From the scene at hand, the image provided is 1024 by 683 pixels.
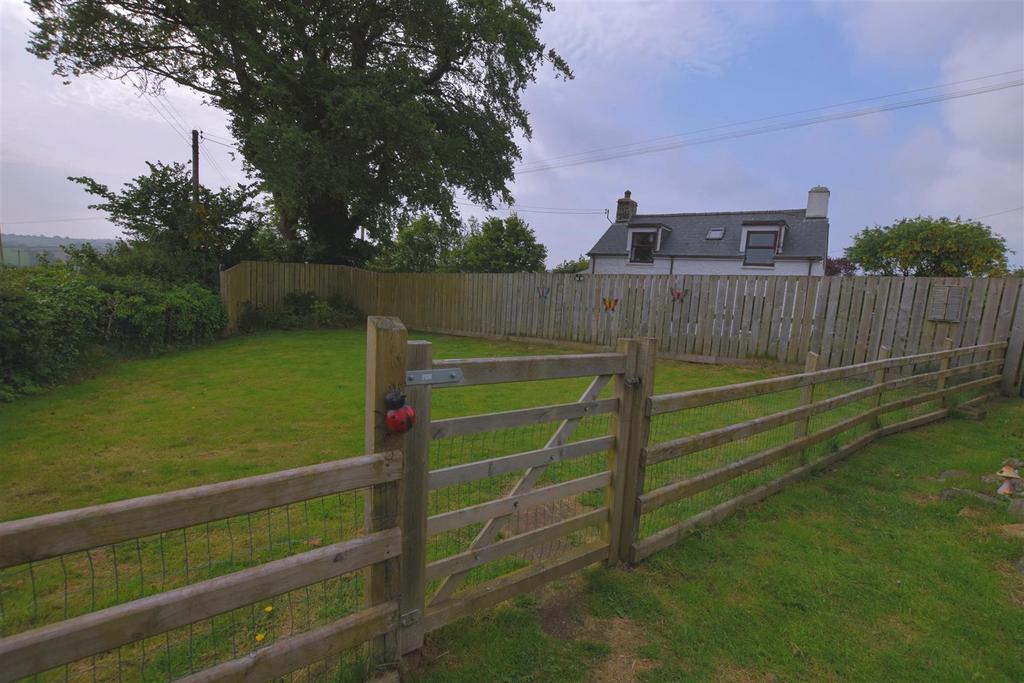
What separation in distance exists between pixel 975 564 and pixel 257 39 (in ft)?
58.5

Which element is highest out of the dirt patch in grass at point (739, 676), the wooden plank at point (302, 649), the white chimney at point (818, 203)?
the white chimney at point (818, 203)

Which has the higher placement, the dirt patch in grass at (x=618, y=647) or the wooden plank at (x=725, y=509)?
the wooden plank at (x=725, y=509)

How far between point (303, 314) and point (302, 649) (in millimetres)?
14648

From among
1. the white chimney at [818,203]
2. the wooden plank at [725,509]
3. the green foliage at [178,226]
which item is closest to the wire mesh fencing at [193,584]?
the wooden plank at [725,509]

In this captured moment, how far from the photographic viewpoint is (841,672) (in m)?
2.36

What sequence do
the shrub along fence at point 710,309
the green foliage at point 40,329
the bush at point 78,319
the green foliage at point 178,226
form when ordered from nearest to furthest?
the green foliage at point 40,329 → the bush at point 78,319 → the shrub along fence at point 710,309 → the green foliage at point 178,226

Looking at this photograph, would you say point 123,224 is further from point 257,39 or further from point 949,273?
point 949,273

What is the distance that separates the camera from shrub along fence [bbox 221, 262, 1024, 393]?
8008mm

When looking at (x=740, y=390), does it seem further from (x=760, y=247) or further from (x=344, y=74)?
(x=760, y=247)

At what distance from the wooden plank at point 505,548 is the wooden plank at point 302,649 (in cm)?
26

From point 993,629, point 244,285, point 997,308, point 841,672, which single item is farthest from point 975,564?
point 244,285

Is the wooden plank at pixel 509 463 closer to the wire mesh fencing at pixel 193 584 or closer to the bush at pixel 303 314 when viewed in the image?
the wire mesh fencing at pixel 193 584

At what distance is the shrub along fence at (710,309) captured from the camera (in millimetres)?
8008

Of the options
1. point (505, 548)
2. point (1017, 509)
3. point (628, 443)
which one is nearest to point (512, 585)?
point (505, 548)
